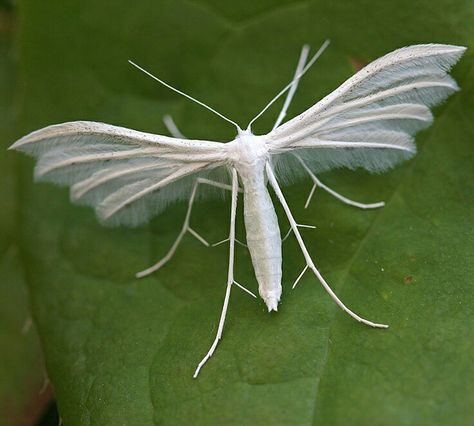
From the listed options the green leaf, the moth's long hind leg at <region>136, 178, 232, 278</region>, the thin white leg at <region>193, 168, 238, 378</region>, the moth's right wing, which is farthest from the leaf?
the thin white leg at <region>193, 168, 238, 378</region>

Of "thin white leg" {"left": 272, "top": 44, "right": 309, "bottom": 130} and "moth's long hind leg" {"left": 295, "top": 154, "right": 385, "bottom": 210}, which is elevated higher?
"thin white leg" {"left": 272, "top": 44, "right": 309, "bottom": 130}

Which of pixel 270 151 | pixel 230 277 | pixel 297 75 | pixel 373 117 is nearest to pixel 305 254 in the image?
pixel 230 277

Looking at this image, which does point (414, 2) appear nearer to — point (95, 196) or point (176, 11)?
point (176, 11)

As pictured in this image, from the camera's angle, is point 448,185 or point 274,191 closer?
point 448,185

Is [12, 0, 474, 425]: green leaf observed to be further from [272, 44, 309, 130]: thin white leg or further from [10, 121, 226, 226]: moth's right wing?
[10, 121, 226, 226]: moth's right wing

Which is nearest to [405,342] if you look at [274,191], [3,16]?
[274,191]

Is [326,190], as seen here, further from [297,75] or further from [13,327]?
[13,327]

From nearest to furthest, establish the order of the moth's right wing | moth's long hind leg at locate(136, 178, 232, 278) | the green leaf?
the green leaf, the moth's right wing, moth's long hind leg at locate(136, 178, 232, 278)
